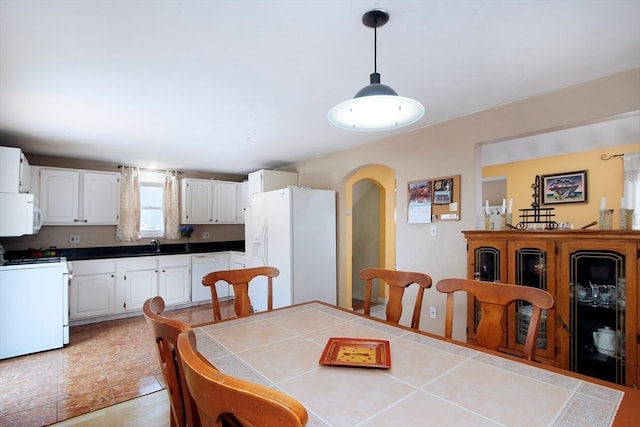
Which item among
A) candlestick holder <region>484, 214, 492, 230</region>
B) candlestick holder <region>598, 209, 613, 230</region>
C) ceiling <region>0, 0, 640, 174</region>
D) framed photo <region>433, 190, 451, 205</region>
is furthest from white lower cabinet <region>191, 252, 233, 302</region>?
candlestick holder <region>598, 209, 613, 230</region>

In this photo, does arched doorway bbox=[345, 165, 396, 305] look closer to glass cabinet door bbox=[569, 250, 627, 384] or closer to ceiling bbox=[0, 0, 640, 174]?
ceiling bbox=[0, 0, 640, 174]

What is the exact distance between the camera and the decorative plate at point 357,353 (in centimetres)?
109

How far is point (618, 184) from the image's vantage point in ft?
12.3

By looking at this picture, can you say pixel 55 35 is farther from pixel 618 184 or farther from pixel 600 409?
pixel 618 184

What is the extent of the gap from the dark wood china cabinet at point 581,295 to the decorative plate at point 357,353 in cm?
149

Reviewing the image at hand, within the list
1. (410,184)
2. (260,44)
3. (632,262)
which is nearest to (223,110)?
(260,44)

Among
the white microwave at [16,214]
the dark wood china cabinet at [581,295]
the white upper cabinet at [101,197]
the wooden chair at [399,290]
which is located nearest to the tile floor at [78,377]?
the white microwave at [16,214]

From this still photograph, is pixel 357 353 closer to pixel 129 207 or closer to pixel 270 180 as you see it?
pixel 270 180

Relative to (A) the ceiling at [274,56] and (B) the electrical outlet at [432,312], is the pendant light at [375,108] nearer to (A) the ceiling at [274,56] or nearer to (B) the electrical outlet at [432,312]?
(A) the ceiling at [274,56]

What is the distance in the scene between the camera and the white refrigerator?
148 inches

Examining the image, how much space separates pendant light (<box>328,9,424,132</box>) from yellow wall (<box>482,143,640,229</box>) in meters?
3.47

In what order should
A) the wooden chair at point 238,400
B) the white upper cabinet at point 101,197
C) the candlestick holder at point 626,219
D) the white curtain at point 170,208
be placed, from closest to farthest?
the wooden chair at point 238,400, the candlestick holder at point 626,219, the white upper cabinet at point 101,197, the white curtain at point 170,208

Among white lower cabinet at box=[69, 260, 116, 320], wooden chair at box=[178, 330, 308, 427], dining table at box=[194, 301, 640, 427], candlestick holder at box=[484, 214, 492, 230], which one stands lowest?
white lower cabinet at box=[69, 260, 116, 320]

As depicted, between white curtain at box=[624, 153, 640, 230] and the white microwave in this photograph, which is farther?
the white microwave
